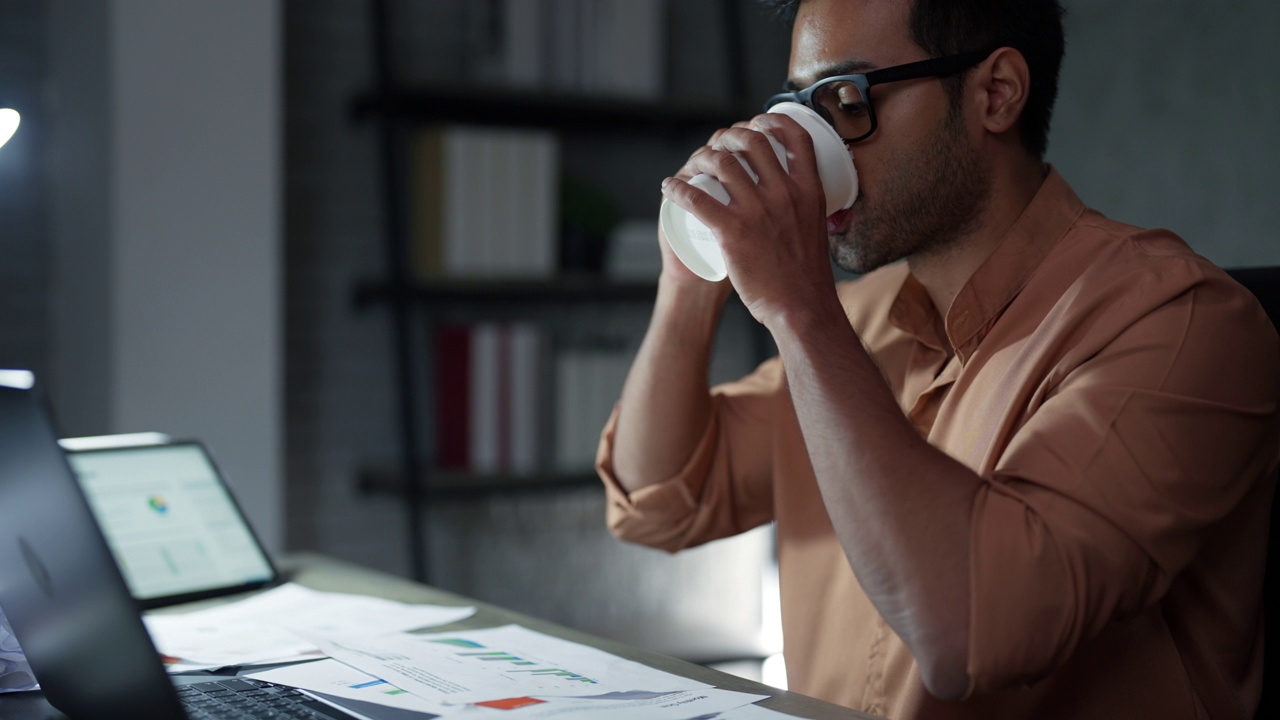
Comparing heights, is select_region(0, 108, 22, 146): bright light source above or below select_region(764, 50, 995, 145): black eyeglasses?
below

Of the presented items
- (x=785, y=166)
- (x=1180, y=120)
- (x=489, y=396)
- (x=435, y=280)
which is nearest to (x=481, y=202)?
(x=435, y=280)

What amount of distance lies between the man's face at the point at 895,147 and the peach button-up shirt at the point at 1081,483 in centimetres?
8

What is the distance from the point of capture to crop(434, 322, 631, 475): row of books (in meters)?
2.66

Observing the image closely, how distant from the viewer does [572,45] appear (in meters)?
2.75

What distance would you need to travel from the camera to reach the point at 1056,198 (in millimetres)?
1180

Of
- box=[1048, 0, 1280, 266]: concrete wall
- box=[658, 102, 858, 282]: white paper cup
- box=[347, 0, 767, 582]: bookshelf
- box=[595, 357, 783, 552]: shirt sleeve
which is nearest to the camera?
box=[658, 102, 858, 282]: white paper cup

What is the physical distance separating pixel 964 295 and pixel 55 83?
206 centimetres

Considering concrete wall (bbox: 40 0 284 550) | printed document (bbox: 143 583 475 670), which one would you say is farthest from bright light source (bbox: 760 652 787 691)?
printed document (bbox: 143 583 475 670)

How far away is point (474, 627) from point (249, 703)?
316 millimetres

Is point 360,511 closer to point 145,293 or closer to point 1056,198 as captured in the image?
point 145,293

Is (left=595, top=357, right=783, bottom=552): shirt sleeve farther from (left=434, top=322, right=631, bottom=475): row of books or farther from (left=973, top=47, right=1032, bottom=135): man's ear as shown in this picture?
(left=434, top=322, right=631, bottom=475): row of books

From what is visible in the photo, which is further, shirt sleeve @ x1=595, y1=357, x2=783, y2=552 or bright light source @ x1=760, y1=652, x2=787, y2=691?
bright light source @ x1=760, y1=652, x2=787, y2=691

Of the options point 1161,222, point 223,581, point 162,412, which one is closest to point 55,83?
point 162,412

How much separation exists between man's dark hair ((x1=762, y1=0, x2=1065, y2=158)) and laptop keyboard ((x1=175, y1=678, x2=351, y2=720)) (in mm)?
811
